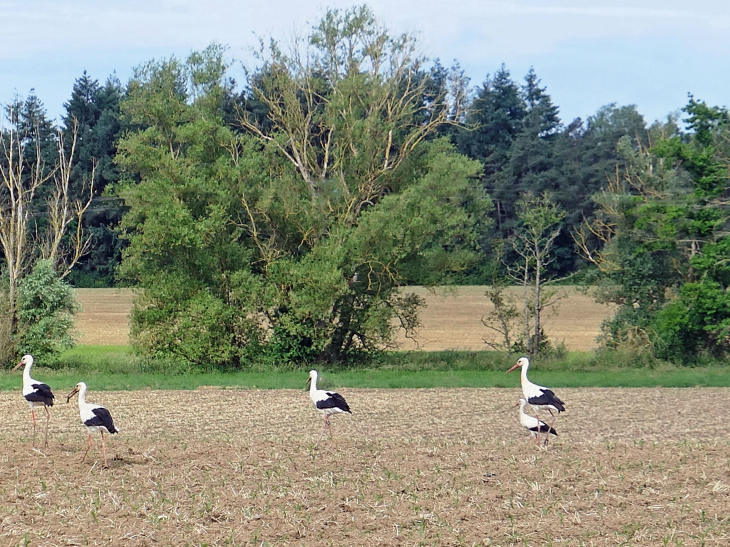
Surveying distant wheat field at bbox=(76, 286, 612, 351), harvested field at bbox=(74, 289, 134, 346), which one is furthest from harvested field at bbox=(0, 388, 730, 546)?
harvested field at bbox=(74, 289, 134, 346)

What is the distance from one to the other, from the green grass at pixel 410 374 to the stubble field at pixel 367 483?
8.36 metres

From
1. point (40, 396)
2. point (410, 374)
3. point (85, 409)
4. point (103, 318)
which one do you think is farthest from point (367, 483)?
point (103, 318)

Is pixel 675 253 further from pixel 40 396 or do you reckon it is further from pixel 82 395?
pixel 82 395

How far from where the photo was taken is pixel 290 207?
1371 inches

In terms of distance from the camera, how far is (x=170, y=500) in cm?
1216

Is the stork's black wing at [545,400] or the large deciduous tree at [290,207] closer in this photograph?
the stork's black wing at [545,400]

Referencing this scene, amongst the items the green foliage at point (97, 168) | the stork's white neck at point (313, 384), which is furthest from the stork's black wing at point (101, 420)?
the green foliage at point (97, 168)

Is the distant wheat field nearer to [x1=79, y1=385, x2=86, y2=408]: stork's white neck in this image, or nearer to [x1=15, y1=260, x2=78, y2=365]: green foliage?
[x1=15, y1=260, x2=78, y2=365]: green foliage

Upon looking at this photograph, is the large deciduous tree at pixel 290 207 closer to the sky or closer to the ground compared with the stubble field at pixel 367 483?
closer to the sky

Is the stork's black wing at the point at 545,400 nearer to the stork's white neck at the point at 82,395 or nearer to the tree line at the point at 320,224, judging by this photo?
the stork's white neck at the point at 82,395

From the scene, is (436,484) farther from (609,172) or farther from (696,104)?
(609,172)

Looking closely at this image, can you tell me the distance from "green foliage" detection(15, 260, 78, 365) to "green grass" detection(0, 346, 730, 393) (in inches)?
37.8

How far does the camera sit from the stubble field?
35.3 feet

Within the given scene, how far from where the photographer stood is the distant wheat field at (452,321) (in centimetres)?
4759
